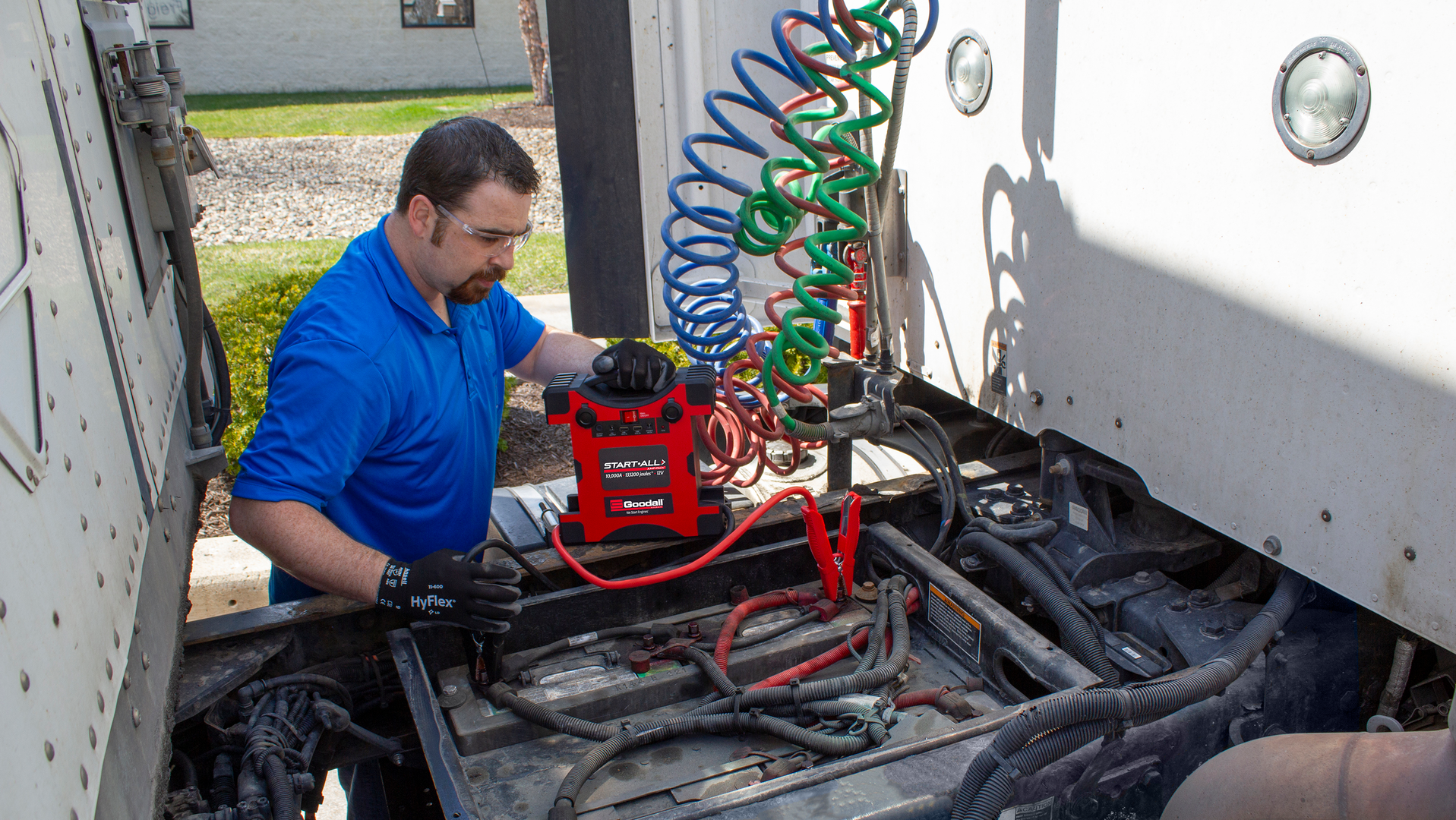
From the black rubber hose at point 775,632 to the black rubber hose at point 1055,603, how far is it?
411mm

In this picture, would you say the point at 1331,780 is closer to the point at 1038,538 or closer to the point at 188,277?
the point at 1038,538

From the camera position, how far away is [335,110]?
20703 mm

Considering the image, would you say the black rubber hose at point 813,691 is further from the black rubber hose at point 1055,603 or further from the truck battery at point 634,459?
the truck battery at point 634,459

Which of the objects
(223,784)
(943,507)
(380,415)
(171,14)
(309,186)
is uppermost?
(171,14)

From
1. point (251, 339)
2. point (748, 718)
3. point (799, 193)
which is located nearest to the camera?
point (748, 718)

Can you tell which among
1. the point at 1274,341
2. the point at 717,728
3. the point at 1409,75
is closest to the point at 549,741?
the point at 717,728

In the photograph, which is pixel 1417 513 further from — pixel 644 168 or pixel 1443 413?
pixel 644 168

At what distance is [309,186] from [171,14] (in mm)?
10945

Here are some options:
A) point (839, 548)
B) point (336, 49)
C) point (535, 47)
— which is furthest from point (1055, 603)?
point (336, 49)

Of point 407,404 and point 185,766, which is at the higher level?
point 407,404

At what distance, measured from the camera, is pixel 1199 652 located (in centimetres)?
187

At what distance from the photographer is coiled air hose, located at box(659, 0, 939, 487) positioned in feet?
7.51

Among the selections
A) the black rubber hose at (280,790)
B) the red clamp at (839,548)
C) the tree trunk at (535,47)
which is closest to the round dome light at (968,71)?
the red clamp at (839,548)

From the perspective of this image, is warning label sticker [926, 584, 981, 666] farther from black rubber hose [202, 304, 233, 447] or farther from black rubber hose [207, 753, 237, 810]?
black rubber hose [202, 304, 233, 447]
